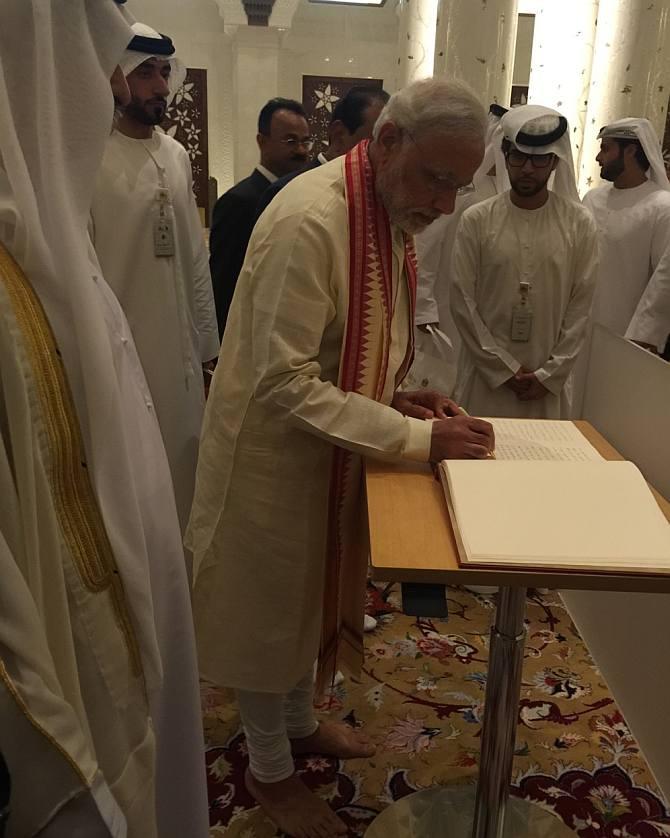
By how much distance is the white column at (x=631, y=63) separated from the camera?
2262mm

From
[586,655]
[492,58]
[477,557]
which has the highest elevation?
[492,58]

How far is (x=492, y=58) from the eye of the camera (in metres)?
3.40

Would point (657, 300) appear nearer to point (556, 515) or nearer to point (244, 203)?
point (556, 515)

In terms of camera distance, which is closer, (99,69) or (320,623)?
(99,69)

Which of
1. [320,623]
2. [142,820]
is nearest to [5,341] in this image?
[142,820]

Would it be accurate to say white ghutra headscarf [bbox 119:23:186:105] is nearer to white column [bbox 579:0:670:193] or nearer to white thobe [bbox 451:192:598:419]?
white thobe [bbox 451:192:598:419]

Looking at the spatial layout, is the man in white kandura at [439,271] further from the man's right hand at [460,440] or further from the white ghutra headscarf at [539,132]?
the man's right hand at [460,440]

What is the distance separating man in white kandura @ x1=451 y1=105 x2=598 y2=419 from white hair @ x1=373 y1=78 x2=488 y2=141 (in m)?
1.23

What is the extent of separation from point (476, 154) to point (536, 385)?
130cm

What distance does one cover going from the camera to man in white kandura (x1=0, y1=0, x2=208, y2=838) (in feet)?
2.27

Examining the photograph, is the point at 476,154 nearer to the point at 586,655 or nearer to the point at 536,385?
the point at 536,385

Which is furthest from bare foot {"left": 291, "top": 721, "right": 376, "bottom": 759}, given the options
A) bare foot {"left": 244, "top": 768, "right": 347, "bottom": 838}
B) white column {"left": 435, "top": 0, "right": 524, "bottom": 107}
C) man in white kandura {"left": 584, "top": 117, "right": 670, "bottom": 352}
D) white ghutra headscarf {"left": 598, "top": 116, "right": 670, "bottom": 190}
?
white column {"left": 435, "top": 0, "right": 524, "bottom": 107}

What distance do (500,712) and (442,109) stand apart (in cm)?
119

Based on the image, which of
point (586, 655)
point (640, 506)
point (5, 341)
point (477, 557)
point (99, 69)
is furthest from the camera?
point (586, 655)
